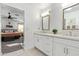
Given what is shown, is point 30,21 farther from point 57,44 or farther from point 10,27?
point 57,44

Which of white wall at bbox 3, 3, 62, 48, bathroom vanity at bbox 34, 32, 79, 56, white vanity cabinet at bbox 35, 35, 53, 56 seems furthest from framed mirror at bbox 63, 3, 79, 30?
white wall at bbox 3, 3, 62, 48

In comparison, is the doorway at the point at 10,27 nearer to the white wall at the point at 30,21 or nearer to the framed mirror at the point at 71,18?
the white wall at the point at 30,21

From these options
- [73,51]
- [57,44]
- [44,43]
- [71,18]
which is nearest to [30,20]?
[44,43]

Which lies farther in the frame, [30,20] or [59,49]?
[30,20]

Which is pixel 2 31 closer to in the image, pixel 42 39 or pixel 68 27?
pixel 42 39

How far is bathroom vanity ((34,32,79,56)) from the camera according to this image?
1623mm

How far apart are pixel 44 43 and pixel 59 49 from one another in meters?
0.57

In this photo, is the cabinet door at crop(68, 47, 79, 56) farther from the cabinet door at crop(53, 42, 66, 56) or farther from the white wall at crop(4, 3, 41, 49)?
the white wall at crop(4, 3, 41, 49)

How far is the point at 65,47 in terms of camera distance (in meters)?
1.81

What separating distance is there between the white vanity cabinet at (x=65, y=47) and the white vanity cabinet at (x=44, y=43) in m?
0.18

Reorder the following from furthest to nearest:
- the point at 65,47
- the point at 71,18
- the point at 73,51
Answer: the point at 71,18
the point at 65,47
the point at 73,51

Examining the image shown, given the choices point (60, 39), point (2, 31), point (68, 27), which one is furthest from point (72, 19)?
point (2, 31)

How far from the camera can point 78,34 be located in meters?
2.04

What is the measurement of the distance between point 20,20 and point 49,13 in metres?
1.05
